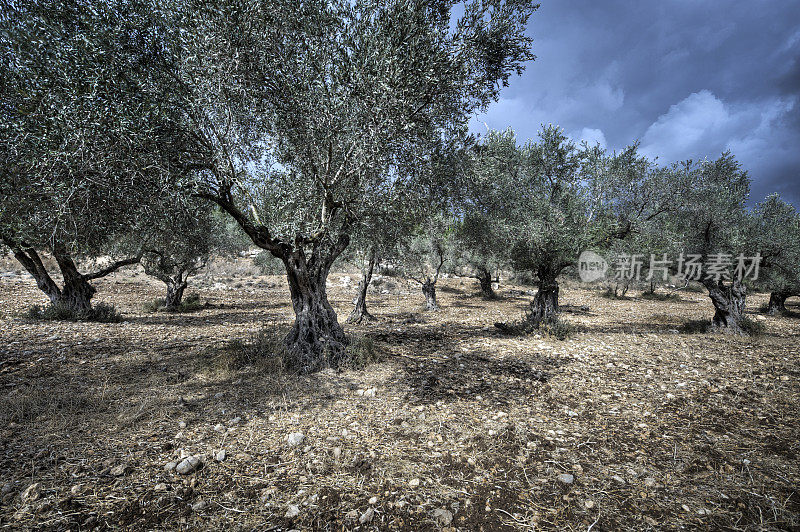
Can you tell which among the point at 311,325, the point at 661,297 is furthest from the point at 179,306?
the point at 661,297

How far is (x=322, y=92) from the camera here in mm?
7062

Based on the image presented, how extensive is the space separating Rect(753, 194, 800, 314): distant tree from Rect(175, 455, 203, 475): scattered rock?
873 inches

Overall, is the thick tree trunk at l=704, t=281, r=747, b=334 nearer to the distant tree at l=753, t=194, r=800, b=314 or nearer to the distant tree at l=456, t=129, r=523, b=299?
the distant tree at l=753, t=194, r=800, b=314

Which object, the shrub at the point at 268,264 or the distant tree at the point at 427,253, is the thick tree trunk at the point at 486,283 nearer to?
the distant tree at the point at 427,253

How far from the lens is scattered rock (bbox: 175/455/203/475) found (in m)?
4.35

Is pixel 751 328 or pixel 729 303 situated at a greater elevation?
pixel 729 303

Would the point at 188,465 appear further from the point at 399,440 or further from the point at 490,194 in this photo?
the point at 490,194

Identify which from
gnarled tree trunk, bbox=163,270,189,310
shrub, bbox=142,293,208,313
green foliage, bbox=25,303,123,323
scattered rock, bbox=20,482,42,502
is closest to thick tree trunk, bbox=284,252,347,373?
scattered rock, bbox=20,482,42,502

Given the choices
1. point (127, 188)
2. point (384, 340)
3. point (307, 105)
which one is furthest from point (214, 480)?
point (384, 340)

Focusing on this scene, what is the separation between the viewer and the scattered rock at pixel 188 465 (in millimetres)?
4352

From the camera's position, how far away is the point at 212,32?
6.29m

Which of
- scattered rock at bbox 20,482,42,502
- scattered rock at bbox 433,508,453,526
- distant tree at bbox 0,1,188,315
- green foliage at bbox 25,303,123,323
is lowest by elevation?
green foliage at bbox 25,303,123,323

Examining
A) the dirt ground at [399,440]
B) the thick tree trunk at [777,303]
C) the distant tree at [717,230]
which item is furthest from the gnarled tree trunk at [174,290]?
the thick tree trunk at [777,303]

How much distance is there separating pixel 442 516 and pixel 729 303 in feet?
60.1
